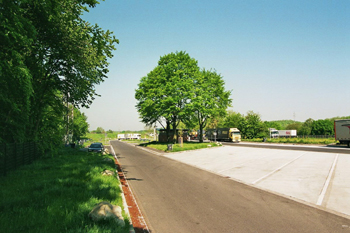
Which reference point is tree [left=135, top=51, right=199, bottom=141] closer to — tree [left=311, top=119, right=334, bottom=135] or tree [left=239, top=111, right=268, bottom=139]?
tree [left=239, top=111, right=268, bottom=139]

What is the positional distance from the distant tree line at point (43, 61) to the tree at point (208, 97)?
2044cm

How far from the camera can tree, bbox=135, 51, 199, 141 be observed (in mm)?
34906

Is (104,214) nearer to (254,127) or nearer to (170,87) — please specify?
(170,87)

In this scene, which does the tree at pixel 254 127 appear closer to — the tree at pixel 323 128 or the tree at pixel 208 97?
the tree at pixel 208 97

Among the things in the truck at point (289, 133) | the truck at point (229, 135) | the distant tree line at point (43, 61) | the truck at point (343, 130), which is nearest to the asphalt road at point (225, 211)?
the distant tree line at point (43, 61)

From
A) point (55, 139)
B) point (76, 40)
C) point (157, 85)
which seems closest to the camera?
point (76, 40)

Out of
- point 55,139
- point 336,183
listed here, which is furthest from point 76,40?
point 336,183

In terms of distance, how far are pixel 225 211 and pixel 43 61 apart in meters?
14.0

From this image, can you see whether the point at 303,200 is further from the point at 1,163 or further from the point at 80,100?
the point at 80,100

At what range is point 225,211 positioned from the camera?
739 cm

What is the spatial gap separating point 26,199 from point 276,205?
8613 millimetres

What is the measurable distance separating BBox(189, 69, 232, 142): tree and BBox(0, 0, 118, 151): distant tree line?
20435 millimetres

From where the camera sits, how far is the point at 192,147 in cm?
3400

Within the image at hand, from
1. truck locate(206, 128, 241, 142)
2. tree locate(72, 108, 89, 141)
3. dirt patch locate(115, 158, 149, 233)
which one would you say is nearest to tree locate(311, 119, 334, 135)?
truck locate(206, 128, 241, 142)
